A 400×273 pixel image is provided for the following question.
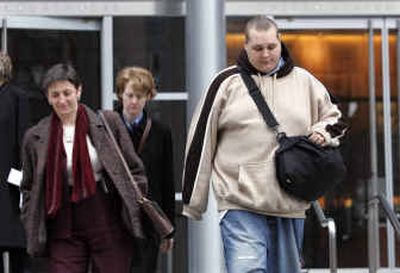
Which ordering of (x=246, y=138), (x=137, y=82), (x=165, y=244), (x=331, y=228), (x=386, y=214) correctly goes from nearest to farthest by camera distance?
(x=246, y=138)
(x=165, y=244)
(x=137, y=82)
(x=331, y=228)
(x=386, y=214)

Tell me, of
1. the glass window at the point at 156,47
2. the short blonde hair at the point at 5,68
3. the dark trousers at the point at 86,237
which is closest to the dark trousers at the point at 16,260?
the dark trousers at the point at 86,237

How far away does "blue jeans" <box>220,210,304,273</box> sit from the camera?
535 centimetres

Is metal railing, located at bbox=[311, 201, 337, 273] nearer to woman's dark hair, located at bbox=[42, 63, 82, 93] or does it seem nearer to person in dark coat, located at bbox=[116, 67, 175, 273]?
person in dark coat, located at bbox=[116, 67, 175, 273]

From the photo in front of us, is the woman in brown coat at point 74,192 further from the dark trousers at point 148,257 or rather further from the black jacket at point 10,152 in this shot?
the dark trousers at point 148,257

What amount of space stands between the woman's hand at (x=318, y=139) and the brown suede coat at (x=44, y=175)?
3.64 ft

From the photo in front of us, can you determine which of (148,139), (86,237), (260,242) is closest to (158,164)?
(148,139)

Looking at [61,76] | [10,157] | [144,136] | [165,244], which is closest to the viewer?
[61,76]

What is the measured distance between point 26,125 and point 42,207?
1104mm

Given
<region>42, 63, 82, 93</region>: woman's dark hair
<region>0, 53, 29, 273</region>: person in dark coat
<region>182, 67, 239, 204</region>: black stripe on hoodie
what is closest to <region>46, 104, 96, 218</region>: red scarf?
<region>42, 63, 82, 93</region>: woman's dark hair

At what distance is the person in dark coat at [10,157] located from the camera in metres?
6.54

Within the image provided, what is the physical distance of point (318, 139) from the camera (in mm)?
5367

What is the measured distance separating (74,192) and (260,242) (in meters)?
1.07

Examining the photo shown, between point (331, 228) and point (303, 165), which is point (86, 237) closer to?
point (303, 165)

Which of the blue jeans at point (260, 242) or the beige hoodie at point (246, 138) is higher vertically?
the beige hoodie at point (246, 138)
